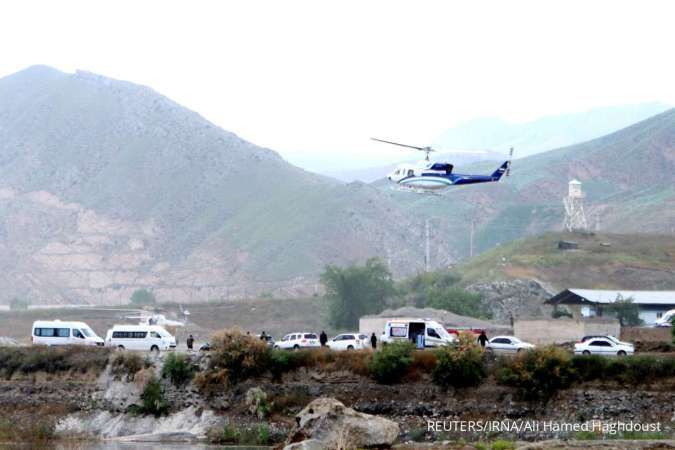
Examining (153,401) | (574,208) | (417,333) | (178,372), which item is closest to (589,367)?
(417,333)

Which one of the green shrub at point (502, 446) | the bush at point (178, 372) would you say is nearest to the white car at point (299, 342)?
the bush at point (178, 372)

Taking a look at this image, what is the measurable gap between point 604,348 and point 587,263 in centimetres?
7349

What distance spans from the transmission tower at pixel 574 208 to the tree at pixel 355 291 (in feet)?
89.6

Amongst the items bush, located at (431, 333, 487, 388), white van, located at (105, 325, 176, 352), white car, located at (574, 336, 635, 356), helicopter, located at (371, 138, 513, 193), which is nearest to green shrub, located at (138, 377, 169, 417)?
white van, located at (105, 325, 176, 352)

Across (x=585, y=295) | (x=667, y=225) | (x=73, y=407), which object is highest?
(x=667, y=225)

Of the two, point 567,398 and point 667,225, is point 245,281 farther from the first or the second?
point 567,398

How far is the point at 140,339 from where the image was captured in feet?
211

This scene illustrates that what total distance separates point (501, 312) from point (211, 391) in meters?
64.7

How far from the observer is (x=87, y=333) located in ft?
219

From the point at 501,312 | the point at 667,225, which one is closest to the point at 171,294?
the point at 667,225

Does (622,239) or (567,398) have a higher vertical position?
(622,239)

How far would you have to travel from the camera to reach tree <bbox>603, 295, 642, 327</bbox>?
8599 centimetres

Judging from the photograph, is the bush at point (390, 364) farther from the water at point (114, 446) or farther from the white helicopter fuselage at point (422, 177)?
the white helicopter fuselage at point (422, 177)

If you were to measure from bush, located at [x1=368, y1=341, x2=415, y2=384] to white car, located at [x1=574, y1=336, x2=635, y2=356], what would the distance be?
25.7 ft
